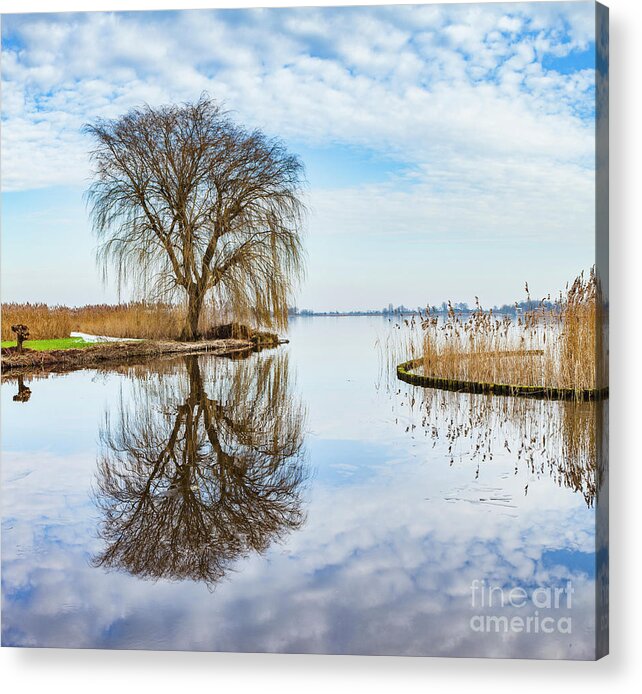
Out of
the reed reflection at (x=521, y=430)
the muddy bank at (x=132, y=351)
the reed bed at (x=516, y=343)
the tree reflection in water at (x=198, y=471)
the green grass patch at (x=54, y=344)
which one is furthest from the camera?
the muddy bank at (x=132, y=351)

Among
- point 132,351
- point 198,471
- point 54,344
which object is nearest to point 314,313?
point 198,471

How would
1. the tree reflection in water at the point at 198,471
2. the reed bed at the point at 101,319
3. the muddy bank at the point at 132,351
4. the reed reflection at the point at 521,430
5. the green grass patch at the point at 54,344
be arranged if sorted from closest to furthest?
the tree reflection in water at the point at 198,471 < the reed reflection at the point at 521,430 < the reed bed at the point at 101,319 < the green grass patch at the point at 54,344 < the muddy bank at the point at 132,351

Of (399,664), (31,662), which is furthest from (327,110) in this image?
(31,662)

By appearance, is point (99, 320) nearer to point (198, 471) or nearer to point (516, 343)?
point (198, 471)

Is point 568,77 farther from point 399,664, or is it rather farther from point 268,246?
point 399,664

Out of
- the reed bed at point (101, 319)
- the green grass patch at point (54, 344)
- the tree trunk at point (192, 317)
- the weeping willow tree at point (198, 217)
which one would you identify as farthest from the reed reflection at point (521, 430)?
the green grass patch at point (54, 344)

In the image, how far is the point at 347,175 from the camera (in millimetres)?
3990

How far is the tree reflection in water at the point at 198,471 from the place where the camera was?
3.35 meters

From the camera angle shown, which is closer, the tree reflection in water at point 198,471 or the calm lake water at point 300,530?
the calm lake water at point 300,530

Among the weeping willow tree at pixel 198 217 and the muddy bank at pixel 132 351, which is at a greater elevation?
the weeping willow tree at pixel 198 217

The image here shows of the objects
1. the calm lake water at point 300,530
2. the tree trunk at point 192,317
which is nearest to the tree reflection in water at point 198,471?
the calm lake water at point 300,530

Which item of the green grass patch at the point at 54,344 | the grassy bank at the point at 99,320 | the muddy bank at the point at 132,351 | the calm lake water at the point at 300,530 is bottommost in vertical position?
the calm lake water at the point at 300,530

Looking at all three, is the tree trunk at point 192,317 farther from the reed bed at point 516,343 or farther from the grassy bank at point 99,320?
the reed bed at point 516,343

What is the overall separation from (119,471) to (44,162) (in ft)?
5.25
